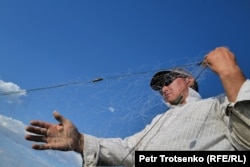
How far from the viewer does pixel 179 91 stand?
561cm

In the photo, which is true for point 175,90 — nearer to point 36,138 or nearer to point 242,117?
point 242,117

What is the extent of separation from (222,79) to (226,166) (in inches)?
38.3

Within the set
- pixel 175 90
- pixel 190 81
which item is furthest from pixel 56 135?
pixel 190 81

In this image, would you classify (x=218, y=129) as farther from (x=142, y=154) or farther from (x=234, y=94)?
(x=142, y=154)

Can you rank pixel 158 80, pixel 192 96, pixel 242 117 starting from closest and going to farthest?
1. pixel 242 117
2. pixel 192 96
3. pixel 158 80

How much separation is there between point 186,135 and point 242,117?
685 mm

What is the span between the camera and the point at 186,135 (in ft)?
14.8

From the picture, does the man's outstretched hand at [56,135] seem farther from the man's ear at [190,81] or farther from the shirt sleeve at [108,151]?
the man's ear at [190,81]

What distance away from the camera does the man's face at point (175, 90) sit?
558 centimetres

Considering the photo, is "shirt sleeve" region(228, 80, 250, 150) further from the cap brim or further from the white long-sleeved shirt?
the cap brim

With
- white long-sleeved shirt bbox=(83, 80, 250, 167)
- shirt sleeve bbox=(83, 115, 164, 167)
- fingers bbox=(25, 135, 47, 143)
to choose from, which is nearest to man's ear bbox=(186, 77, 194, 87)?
white long-sleeved shirt bbox=(83, 80, 250, 167)

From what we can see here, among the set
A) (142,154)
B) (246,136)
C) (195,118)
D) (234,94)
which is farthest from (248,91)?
(142,154)

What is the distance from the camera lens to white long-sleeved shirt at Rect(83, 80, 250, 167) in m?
4.32

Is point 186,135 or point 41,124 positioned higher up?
point 41,124
